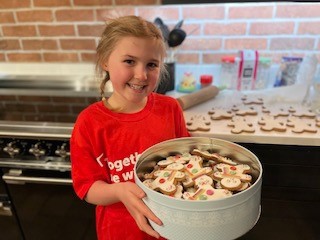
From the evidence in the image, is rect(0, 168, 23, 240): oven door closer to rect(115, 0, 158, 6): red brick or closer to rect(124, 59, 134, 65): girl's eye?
rect(124, 59, 134, 65): girl's eye

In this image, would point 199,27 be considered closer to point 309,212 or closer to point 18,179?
point 309,212

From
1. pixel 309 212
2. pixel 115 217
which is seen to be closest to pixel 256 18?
pixel 309 212

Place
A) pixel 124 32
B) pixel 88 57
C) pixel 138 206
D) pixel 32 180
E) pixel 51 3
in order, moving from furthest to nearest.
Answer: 1. pixel 88 57
2. pixel 51 3
3. pixel 32 180
4. pixel 124 32
5. pixel 138 206

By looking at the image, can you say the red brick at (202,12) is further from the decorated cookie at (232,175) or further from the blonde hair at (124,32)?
the decorated cookie at (232,175)

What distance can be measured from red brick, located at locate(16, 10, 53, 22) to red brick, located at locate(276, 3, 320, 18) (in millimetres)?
1171

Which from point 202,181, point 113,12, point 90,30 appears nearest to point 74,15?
point 90,30

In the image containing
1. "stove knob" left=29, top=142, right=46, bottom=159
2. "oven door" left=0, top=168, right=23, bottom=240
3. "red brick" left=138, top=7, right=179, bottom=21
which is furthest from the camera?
"red brick" left=138, top=7, right=179, bottom=21

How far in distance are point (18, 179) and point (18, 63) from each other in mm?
819

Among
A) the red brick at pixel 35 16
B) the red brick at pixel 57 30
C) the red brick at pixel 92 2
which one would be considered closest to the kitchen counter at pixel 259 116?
the red brick at pixel 92 2

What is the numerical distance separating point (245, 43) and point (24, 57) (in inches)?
48.8

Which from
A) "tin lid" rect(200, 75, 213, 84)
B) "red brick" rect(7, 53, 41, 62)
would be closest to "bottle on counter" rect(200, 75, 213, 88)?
"tin lid" rect(200, 75, 213, 84)

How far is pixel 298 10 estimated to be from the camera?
1.36 m

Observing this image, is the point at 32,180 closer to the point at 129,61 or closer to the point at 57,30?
the point at 129,61

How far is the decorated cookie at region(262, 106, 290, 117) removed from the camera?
113 cm
